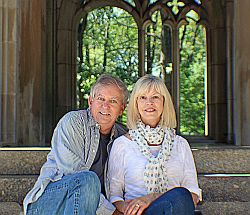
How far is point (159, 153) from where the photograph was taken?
253 cm

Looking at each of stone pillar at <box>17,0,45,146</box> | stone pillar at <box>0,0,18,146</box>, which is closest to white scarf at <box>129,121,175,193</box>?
stone pillar at <box>0,0,18,146</box>

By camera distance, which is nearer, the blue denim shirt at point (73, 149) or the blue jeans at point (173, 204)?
the blue jeans at point (173, 204)

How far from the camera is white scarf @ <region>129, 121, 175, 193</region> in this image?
249 cm

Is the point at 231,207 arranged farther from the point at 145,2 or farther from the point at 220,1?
the point at 145,2

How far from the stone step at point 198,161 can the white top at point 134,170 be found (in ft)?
3.60

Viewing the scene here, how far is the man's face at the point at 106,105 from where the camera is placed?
2568 mm

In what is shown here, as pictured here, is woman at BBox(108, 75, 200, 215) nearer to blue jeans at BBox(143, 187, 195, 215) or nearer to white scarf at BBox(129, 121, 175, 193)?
white scarf at BBox(129, 121, 175, 193)

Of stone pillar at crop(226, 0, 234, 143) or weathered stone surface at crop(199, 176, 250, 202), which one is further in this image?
stone pillar at crop(226, 0, 234, 143)

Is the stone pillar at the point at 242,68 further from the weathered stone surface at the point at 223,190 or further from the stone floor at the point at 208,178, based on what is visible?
the weathered stone surface at the point at 223,190

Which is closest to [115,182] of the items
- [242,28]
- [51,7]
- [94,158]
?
[94,158]

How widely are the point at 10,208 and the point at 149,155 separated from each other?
3.30 ft

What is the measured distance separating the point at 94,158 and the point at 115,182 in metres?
0.15

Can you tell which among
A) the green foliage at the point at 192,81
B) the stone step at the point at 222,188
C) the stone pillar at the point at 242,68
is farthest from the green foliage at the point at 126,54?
the stone step at the point at 222,188

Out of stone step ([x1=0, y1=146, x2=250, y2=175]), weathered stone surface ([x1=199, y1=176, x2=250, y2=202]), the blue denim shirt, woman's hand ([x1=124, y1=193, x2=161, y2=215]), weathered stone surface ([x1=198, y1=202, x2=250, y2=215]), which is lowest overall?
weathered stone surface ([x1=198, y1=202, x2=250, y2=215])
